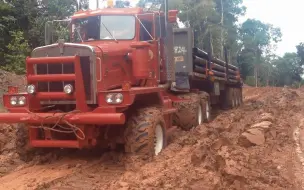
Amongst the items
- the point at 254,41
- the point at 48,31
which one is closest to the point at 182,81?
the point at 48,31

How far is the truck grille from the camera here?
7.29 metres

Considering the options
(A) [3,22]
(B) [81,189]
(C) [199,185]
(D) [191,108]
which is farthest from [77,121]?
(A) [3,22]

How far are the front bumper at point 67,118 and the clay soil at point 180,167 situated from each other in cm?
84

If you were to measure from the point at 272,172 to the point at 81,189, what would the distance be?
2.90 metres

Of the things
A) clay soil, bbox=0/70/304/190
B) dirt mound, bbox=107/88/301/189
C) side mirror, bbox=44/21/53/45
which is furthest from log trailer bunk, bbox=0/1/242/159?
dirt mound, bbox=107/88/301/189

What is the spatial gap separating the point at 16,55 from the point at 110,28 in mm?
14262

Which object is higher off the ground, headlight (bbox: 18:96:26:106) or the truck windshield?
the truck windshield

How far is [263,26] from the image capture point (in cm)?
5725

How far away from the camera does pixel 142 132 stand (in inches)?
285

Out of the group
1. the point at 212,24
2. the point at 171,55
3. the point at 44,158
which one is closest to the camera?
the point at 44,158

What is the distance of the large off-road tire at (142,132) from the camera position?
7211 mm

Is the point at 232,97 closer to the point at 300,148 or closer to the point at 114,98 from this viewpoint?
the point at 300,148

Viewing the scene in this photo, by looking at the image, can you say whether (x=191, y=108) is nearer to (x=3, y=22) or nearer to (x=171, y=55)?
(x=171, y=55)

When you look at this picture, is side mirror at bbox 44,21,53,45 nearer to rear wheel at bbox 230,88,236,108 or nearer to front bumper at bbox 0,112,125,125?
front bumper at bbox 0,112,125,125
